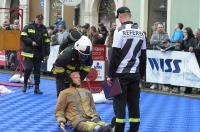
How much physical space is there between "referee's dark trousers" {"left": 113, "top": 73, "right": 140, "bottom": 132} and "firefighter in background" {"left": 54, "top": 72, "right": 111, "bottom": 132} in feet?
1.72

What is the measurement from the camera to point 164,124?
10.0 m

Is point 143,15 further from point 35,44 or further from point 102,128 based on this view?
point 102,128

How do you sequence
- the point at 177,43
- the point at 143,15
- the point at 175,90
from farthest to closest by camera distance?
the point at 143,15, the point at 177,43, the point at 175,90

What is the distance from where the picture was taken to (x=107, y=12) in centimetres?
2475

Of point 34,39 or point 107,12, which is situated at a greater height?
point 107,12

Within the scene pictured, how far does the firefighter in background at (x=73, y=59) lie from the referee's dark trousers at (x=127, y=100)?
993 mm

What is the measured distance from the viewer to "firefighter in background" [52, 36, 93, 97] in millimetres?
9039

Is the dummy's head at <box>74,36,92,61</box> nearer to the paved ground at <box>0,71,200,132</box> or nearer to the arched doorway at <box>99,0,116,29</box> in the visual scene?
the paved ground at <box>0,71,200,132</box>

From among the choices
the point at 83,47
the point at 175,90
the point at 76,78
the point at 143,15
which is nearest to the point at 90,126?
the point at 76,78

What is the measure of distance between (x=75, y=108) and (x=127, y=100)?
40.3 inches

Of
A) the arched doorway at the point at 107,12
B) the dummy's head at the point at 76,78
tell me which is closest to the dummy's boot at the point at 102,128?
the dummy's head at the point at 76,78

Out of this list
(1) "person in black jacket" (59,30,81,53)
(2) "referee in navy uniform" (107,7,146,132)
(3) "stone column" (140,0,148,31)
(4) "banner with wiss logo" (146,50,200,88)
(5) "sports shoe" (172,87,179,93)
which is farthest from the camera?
(3) "stone column" (140,0,148,31)

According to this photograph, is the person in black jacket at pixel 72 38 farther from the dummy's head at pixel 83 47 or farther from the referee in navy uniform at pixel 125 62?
the referee in navy uniform at pixel 125 62

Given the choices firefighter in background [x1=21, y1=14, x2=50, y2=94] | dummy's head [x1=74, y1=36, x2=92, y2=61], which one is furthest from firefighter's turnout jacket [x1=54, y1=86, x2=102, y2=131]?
firefighter in background [x1=21, y1=14, x2=50, y2=94]
